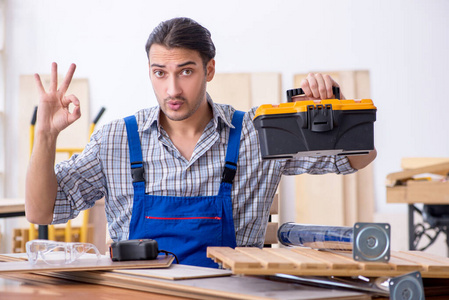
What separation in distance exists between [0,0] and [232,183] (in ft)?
16.6

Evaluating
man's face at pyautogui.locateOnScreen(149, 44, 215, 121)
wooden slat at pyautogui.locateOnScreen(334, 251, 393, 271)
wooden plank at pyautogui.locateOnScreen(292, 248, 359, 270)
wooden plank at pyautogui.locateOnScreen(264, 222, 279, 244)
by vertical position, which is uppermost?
man's face at pyautogui.locateOnScreen(149, 44, 215, 121)

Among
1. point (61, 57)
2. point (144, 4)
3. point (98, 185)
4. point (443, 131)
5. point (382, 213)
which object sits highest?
point (144, 4)

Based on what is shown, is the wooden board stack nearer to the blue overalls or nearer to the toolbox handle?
the toolbox handle

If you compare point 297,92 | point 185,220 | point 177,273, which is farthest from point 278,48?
point 177,273

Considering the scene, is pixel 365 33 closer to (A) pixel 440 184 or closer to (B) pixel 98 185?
(A) pixel 440 184

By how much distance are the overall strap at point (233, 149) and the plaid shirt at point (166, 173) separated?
3 cm

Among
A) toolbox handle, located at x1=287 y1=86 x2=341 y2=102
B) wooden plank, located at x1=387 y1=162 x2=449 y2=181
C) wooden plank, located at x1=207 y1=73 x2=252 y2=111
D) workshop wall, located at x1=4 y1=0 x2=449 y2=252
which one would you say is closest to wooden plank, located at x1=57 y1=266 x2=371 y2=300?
toolbox handle, located at x1=287 y1=86 x2=341 y2=102

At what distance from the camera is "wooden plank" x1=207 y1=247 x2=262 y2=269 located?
2.94ft

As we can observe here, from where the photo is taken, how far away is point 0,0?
239 inches

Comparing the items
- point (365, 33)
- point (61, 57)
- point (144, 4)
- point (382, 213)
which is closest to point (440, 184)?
point (382, 213)

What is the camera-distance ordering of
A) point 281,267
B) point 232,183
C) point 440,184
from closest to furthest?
point 281,267 → point 232,183 → point 440,184

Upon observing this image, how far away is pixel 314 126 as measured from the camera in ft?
4.03

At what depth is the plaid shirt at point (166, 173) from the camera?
6.26 feet

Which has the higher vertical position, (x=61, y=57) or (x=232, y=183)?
(x=61, y=57)
